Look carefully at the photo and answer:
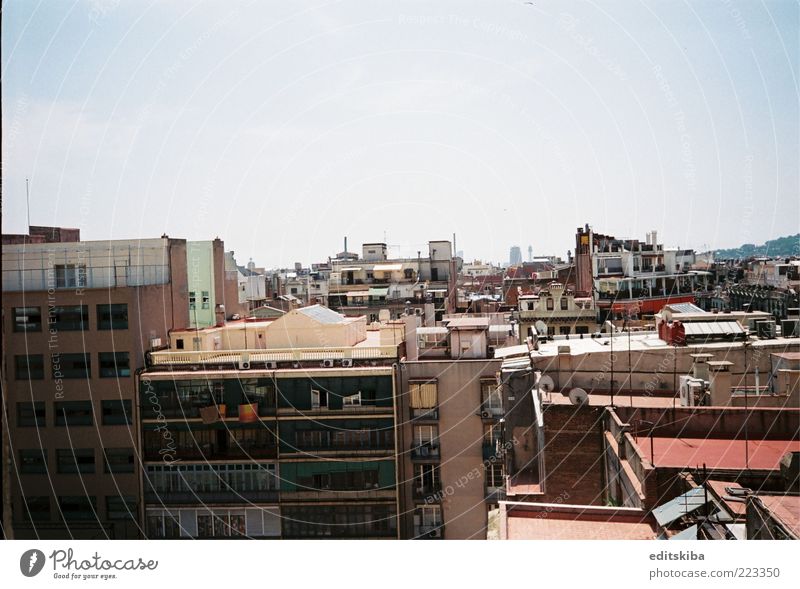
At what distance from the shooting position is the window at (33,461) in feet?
33.3

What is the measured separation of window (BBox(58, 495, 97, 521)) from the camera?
32.7 ft

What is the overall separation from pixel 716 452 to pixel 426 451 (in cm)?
470

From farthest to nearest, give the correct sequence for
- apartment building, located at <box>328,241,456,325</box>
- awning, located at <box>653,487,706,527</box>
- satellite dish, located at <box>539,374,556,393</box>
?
apartment building, located at <box>328,241,456,325</box> < satellite dish, located at <box>539,374,556,393</box> < awning, located at <box>653,487,706,527</box>

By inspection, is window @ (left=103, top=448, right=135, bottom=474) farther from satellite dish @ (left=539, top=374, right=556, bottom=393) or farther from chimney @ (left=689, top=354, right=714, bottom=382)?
chimney @ (left=689, top=354, right=714, bottom=382)

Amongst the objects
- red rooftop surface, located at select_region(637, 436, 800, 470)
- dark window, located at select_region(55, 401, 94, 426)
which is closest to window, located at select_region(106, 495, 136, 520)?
dark window, located at select_region(55, 401, 94, 426)

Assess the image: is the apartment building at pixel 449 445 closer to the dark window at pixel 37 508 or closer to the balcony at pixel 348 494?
the balcony at pixel 348 494

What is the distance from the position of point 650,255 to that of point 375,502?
34.7 feet

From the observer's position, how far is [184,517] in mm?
9953

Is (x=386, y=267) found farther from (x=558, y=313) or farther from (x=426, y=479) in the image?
(x=426, y=479)

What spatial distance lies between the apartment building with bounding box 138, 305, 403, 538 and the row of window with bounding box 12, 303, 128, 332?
33.9 inches

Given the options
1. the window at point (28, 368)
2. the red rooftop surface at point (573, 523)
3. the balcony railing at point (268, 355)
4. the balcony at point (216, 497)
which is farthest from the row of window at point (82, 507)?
the red rooftop surface at point (573, 523)

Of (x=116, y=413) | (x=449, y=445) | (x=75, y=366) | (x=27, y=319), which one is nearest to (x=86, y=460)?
(x=116, y=413)

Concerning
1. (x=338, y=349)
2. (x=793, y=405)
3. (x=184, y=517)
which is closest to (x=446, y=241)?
(x=338, y=349)
